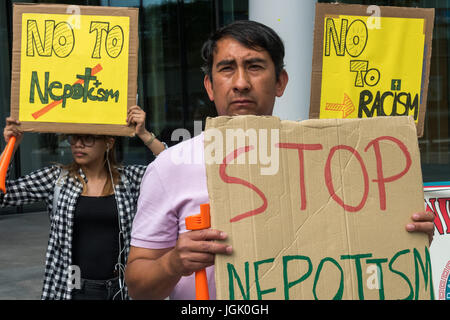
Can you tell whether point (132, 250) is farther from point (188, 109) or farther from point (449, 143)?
point (449, 143)

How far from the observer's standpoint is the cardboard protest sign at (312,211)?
1347 millimetres

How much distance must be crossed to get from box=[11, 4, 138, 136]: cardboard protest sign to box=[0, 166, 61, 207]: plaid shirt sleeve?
0.56m

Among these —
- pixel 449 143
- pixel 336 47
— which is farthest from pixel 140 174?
pixel 449 143

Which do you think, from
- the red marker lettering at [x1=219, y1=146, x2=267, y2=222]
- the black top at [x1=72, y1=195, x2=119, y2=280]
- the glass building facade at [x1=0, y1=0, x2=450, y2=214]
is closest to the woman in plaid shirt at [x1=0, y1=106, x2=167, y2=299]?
the black top at [x1=72, y1=195, x2=119, y2=280]

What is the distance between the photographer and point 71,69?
8.52 feet

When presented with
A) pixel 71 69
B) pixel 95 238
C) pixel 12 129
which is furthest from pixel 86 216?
pixel 71 69

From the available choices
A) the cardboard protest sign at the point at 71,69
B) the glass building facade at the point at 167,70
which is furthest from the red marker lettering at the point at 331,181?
the glass building facade at the point at 167,70

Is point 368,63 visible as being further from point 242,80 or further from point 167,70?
point 167,70

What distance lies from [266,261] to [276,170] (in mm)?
217

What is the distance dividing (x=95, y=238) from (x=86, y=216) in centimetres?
12

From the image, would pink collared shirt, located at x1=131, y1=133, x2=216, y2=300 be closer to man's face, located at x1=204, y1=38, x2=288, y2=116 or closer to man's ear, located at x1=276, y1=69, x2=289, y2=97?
man's face, located at x1=204, y1=38, x2=288, y2=116

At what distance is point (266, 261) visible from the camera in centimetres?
135
